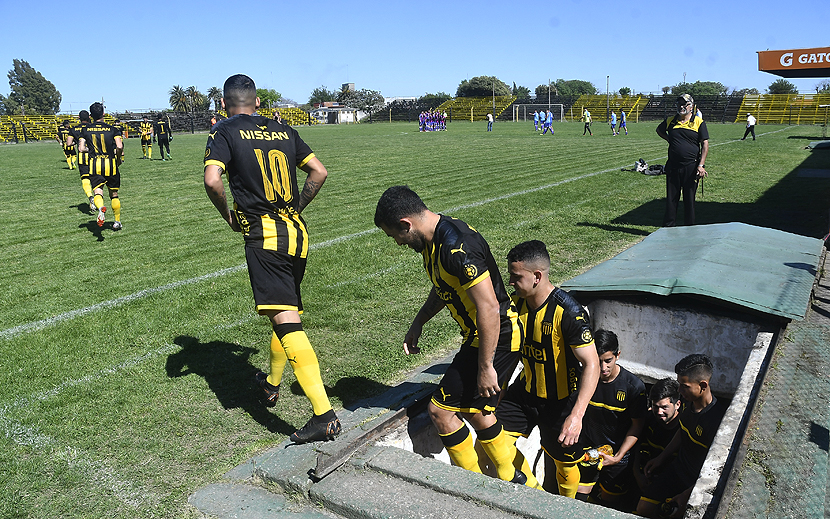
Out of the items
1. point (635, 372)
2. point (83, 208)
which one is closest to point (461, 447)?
point (635, 372)

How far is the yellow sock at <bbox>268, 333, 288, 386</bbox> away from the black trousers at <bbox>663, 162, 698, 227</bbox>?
7076 mm

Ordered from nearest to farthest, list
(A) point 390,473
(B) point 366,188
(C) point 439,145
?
(A) point 390,473 → (B) point 366,188 → (C) point 439,145

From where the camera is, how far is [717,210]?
11773 millimetres

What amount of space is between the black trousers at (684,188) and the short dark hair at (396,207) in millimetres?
7306

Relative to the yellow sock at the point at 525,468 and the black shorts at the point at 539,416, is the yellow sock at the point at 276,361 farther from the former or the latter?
the yellow sock at the point at 525,468

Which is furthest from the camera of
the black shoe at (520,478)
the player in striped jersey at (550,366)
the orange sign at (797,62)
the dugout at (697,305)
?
the orange sign at (797,62)

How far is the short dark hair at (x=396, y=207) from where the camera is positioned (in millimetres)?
3046

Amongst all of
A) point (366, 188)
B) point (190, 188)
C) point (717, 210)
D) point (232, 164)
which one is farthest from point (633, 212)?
point (190, 188)

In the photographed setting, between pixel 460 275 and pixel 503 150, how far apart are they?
72.7ft

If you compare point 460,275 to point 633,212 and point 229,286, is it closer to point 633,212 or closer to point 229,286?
point 229,286

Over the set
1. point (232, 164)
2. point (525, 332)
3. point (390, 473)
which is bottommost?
point (390, 473)

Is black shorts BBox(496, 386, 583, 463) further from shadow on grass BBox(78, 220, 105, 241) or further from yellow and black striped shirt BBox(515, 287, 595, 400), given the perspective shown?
shadow on grass BBox(78, 220, 105, 241)

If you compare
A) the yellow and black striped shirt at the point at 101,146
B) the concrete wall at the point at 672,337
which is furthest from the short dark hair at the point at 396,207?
the yellow and black striped shirt at the point at 101,146

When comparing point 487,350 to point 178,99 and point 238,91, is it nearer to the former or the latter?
point 238,91
